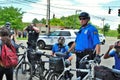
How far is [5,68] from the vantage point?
7.33m

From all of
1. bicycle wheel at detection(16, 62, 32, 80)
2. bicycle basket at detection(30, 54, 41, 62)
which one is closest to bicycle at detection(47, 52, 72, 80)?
bicycle basket at detection(30, 54, 41, 62)

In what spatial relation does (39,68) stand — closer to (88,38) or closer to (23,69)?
(23,69)

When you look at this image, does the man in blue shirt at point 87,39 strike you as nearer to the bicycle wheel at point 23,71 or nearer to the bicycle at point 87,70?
the bicycle at point 87,70

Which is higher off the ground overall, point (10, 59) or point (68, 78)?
point (10, 59)

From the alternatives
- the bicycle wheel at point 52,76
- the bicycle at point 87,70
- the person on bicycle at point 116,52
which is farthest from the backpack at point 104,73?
the bicycle wheel at point 52,76

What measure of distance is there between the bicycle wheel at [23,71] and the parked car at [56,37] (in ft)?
54.3

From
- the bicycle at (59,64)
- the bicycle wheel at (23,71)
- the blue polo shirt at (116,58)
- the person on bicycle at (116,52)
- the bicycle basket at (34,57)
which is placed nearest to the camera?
the person on bicycle at (116,52)

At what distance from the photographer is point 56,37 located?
27.7 m

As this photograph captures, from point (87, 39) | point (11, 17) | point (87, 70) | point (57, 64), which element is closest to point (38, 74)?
point (57, 64)

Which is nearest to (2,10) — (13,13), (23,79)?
(13,13)

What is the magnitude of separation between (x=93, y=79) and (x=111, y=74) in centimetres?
69

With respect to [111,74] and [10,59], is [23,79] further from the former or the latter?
[111,74]

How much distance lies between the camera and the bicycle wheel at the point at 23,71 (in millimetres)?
10395

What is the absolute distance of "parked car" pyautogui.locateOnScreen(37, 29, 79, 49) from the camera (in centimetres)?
2733
